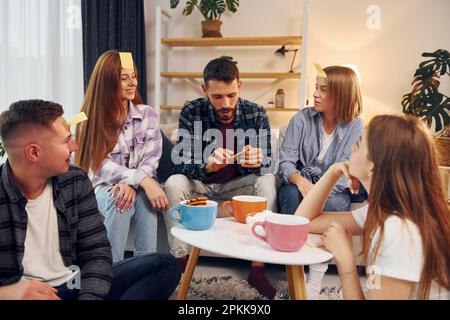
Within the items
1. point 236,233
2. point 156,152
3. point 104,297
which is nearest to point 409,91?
point 156,152

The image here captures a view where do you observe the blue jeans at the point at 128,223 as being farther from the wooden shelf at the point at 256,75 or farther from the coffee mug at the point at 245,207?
the wooden shelf at the point at 256,75

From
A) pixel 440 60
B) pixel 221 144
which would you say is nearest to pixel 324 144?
pixel 221 144

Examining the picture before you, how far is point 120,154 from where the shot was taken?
5.74 feet

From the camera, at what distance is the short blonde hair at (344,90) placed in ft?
6.28

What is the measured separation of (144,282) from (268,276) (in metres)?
0.92

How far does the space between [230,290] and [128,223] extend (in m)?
0.54

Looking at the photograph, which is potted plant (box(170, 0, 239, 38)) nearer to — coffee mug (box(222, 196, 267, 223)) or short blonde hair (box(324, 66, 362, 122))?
short blonde hair (box(324, 66, 362, 122))

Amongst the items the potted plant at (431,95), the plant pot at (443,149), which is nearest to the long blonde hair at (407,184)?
the plant pot at (443,149)

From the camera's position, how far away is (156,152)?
1799mm

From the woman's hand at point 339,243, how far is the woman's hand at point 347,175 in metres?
0.11

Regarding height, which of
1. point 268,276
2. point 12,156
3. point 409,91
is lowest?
point 268,276

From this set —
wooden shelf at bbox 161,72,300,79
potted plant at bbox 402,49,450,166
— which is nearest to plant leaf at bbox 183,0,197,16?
wooden shelf at bbox 161,72,300,79

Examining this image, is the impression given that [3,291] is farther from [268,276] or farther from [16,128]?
[268,276]

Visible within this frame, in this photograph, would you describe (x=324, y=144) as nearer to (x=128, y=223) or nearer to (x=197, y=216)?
(x=128, y=223)
